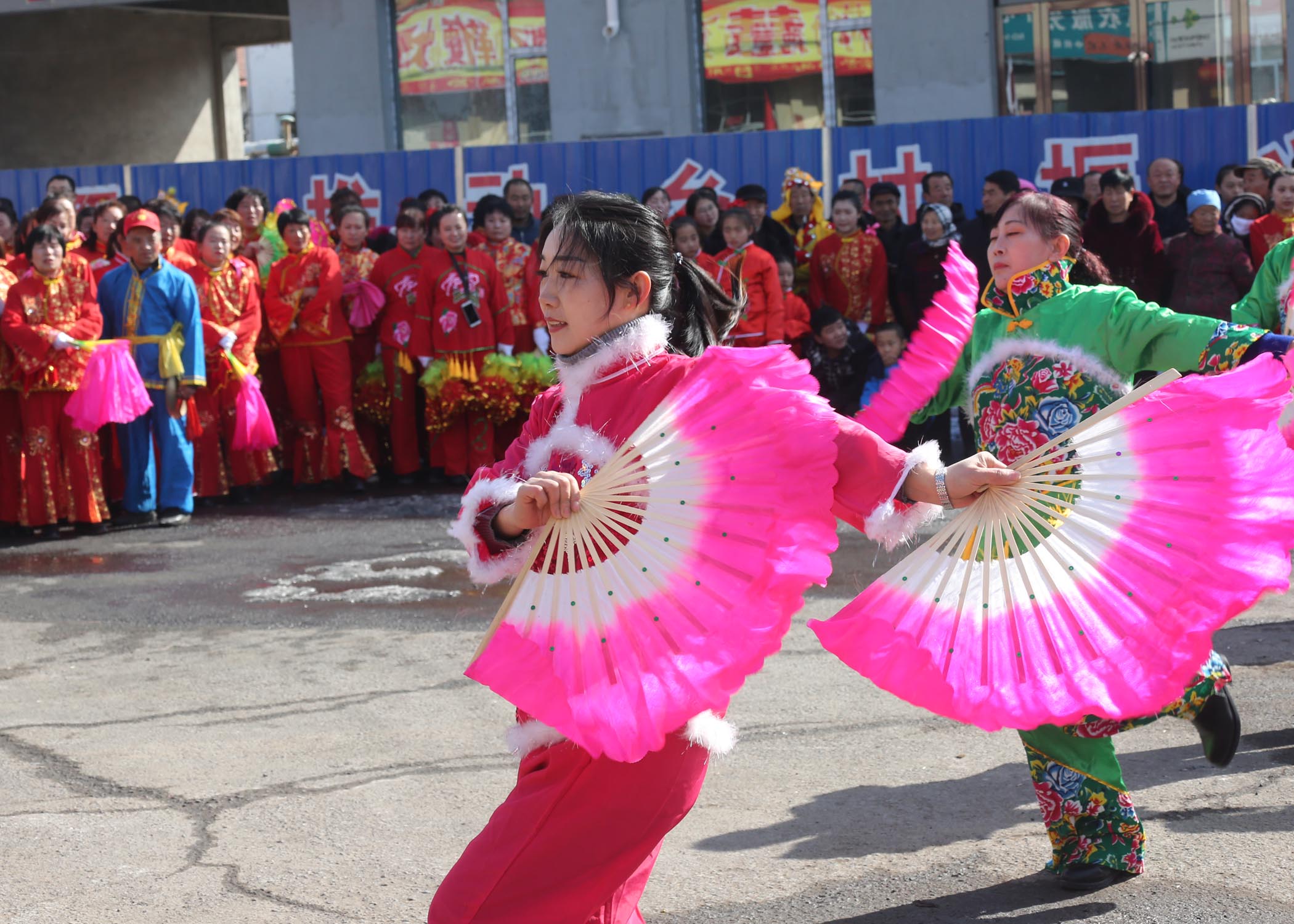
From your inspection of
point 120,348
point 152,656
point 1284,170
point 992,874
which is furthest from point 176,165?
point 992,874

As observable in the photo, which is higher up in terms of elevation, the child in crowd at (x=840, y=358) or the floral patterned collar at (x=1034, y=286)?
the floral patterned collar at (x=1034, y=286)

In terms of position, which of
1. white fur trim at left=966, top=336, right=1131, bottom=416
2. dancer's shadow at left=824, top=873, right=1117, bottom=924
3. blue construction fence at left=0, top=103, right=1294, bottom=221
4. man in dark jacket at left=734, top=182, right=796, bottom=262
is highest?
blue construction fence at left=0, top=103, right=1294, bottom=221

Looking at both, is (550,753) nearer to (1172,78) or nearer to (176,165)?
(176,165)

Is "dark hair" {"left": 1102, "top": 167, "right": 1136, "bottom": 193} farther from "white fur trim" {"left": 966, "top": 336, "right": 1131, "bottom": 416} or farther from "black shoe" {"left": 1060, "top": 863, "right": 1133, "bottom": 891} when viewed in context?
"black shoe" {"left": 1060, "top": 863, "right": 1133, "bottom": 891}

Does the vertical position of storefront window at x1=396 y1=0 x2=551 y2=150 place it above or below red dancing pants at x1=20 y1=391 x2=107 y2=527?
above

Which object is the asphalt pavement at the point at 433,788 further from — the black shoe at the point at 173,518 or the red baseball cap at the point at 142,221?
the red baseball cap at the point at 142,221

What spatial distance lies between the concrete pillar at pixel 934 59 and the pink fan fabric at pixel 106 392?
8277mm

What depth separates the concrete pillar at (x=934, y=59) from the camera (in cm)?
1398

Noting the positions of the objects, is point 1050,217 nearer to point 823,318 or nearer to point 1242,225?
point 823,318

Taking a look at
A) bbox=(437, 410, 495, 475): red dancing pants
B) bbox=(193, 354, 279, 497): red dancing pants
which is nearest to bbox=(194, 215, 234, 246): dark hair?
bbox=(193, 354, 279, 497): red dancing pants

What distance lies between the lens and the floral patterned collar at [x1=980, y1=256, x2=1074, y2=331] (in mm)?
3713

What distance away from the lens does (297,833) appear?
3.78m

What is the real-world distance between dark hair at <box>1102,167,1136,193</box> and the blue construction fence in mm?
1448

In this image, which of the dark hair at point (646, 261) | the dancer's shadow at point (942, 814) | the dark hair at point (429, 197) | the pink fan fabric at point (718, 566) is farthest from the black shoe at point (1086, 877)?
the dark hair at point (429, 197)
